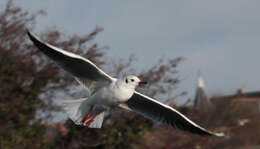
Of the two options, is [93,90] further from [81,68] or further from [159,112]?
[159,112]

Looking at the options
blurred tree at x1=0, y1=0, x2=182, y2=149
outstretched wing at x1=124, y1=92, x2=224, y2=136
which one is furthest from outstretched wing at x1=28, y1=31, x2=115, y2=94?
blurred tree at x1=0, y1=0, x2=182, y2=149

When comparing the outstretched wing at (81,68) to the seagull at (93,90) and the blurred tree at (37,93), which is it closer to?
the seagull at (93,90)

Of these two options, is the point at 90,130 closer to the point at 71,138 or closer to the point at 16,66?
the point at 71,138

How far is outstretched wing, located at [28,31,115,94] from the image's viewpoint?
13.9ft

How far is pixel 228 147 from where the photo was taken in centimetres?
1450

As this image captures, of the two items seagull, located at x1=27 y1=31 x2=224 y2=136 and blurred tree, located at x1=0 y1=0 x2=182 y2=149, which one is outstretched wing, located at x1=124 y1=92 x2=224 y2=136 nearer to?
seagull, located at x1=27 y1=31 x2=224 y2=136

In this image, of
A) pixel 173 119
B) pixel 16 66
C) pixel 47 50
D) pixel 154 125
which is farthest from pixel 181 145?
pixel 47 50

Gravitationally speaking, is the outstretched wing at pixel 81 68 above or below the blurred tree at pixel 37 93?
above

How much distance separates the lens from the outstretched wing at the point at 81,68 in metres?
4.24

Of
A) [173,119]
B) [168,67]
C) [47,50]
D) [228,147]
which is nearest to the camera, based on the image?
[47,50]

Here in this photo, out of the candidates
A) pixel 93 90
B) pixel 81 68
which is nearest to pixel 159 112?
pixel 93 90

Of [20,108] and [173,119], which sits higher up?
[173,119]

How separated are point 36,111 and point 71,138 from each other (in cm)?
98

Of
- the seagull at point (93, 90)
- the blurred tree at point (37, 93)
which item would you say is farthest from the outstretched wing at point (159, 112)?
the blurred tree at point (37, 93)
